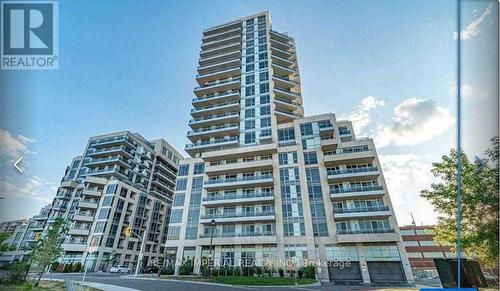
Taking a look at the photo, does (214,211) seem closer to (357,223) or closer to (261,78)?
(357,223)

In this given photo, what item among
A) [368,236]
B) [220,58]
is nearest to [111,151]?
[220,58]

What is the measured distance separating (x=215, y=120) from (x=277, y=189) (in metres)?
15.5

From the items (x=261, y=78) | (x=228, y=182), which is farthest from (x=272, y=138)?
(x=261, y=78)

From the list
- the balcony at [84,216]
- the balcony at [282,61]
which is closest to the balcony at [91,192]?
the balcony at [84,216]

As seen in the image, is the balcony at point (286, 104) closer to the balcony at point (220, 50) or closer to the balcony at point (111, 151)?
the balcony at point (220, 50)

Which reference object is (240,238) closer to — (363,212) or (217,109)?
(363,212)

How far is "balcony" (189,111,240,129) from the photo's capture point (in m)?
38.3

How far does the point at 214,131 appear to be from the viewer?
124 ft

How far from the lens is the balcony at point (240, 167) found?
31.5m

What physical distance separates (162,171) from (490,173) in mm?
60365

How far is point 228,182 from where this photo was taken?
1243 inches

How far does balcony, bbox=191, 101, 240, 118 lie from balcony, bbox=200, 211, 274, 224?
17.2m

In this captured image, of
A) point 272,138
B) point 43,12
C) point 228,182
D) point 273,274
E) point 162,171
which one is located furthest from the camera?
point 162,171

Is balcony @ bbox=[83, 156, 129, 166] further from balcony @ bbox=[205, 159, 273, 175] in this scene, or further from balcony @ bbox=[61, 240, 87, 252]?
balcony @ bbox=[205, 159, 273, 175]
